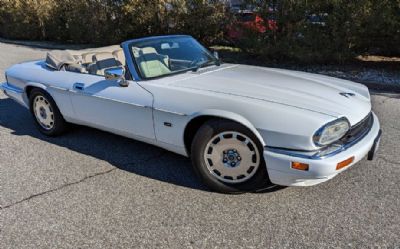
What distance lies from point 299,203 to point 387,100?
157 inches

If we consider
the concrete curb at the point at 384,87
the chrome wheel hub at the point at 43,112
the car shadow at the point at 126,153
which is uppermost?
the chrome wheel hub at the point at 43,112

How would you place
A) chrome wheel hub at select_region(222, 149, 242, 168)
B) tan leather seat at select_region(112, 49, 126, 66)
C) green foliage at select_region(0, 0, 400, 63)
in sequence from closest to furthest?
chrome wheel hub at select_region(222, 149, 242, 168) → tan leather seat at select_region(112, 49, 126, 66) → green foliage at select_region(0, 0, 400, 63)

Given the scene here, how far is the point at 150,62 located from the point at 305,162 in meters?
1.97

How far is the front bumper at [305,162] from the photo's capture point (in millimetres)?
2676

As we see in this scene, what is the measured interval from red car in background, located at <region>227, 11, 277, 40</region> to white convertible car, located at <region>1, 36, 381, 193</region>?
544 centimetres

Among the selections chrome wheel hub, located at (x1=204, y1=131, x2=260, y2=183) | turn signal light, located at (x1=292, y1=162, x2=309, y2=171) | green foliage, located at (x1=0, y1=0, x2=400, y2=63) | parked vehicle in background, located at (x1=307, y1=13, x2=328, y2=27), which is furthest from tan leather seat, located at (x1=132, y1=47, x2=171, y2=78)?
parked vehicle in background, located at (x1=307, y1=13, x2=328, y2=27)

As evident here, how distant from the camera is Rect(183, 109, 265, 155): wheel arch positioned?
2.89 m

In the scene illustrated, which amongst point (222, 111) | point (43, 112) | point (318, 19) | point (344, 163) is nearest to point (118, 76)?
point (222, 111)

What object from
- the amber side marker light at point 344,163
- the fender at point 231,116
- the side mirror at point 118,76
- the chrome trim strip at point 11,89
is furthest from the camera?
the chrome trim strip at point 11,89

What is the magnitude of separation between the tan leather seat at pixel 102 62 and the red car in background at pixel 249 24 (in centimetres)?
572

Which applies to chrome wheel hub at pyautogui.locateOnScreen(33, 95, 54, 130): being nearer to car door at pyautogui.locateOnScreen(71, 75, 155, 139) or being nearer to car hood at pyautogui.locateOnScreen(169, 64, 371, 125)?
car door at pyautogui.locateOnScreen(71, 75, 155, 139)

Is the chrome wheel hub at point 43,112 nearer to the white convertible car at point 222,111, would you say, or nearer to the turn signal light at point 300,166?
the white convertible car at point 222,111

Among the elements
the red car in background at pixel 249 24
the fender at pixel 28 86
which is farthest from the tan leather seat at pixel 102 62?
the red car in background at pixel 249 24

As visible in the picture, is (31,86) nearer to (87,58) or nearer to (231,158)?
(87,58)
